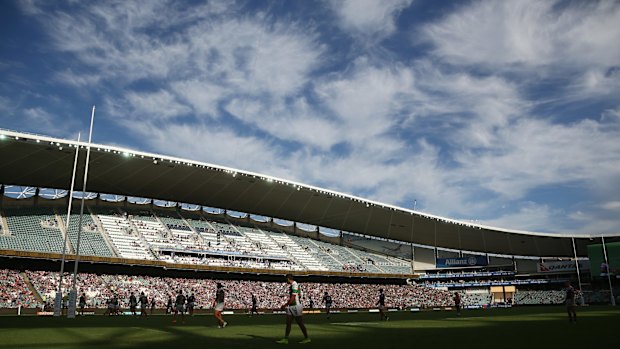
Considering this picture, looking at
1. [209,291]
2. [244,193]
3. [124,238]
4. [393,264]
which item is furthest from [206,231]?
[393,264]

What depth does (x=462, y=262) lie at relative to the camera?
73.8m

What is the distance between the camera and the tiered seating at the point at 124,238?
48.4 m

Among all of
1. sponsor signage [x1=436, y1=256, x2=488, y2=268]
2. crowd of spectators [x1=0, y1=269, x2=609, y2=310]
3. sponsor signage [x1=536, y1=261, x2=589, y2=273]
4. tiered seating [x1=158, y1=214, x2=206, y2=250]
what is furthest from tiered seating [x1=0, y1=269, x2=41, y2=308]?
sponsor signage [x1=536, y1=261, x2=589, y2=273]

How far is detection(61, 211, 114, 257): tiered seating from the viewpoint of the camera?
45.4 meters

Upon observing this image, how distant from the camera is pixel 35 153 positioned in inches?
1692

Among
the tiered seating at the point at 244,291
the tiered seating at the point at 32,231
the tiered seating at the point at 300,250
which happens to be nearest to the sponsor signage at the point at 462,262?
the tiered seating at the point at 244,291

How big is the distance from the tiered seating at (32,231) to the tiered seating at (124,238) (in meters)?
4.98

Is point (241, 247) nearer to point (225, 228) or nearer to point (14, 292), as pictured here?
point (225, 228)

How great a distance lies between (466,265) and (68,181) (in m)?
55.7

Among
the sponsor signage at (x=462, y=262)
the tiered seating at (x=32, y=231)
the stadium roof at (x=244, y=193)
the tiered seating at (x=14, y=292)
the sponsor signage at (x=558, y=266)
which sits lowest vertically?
the tiered seating at (x=14, y=292)

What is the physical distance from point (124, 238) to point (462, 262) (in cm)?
4904

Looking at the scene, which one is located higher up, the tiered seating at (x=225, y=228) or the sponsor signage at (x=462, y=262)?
the tiered seating at (x=225, y=228)

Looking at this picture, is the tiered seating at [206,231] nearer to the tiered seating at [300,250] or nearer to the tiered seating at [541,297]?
the tiered seating at [300,250]

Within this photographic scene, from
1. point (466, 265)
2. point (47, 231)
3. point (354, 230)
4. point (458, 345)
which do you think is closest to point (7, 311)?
point (47, 231)
